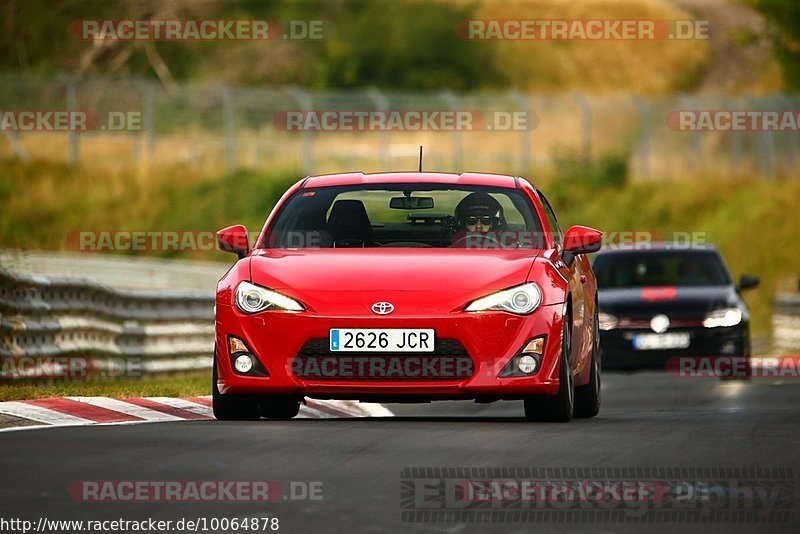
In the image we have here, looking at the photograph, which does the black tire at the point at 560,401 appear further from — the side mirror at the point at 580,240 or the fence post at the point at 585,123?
the fence post at the point at 585,123

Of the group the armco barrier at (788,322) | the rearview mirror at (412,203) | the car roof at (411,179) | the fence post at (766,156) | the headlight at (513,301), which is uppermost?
the fence post at (766,156)

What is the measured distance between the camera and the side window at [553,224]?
45.4 ft

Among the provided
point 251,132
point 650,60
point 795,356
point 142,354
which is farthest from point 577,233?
point 650,60

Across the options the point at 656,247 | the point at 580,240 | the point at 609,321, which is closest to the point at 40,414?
the point at 580,240

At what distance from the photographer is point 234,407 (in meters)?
12.7

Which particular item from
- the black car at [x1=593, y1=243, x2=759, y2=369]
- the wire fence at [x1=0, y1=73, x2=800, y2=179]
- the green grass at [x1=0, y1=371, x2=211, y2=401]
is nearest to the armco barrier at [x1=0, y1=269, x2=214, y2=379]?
the green grass at [x1=0, y1=371, x2=211, y2=401]

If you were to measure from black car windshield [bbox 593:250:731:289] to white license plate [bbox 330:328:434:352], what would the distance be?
445 inches

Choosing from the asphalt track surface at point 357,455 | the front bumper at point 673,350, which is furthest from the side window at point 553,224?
the front bumper at point 673,350

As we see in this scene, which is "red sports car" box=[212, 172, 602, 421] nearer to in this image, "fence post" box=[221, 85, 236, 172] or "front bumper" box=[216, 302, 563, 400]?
"front bumper" box=[216, 302, 563, 400]

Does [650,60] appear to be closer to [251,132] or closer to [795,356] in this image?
[251,132]

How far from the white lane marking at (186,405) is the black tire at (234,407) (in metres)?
0.82

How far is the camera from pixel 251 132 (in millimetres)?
53844

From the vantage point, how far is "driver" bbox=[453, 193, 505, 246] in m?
13.2

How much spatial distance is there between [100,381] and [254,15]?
66.3 m
